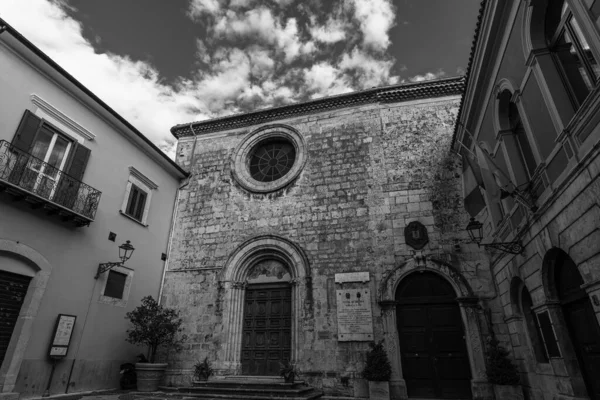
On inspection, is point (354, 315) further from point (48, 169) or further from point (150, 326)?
point (48, 169)

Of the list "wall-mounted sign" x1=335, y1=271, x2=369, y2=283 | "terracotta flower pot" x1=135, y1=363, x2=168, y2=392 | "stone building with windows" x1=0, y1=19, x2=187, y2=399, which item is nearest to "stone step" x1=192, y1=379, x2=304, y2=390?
"terracotta flower pot" x1=135, y1=363, x2=168, y2=392

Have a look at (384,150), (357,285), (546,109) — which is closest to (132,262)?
(357,285)

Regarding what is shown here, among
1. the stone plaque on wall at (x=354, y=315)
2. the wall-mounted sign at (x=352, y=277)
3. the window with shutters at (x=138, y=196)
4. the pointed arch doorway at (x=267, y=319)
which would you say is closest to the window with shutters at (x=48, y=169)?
the window with shutters at (x=138, y=196)

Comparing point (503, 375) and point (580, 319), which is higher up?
point (580, 319)

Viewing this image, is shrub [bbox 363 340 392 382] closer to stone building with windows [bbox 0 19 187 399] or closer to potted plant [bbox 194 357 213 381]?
potted plant [bbox 194 357 213 381]

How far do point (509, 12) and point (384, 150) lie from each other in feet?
16.8

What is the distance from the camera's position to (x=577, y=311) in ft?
17.4

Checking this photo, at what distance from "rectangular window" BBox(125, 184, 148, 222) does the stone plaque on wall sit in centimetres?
666

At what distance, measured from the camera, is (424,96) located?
→ 36.8 ft

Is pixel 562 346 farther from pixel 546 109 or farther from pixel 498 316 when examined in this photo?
pixel 546 109

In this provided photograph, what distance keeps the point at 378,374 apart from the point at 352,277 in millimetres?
2509

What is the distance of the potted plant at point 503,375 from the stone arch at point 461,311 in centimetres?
41

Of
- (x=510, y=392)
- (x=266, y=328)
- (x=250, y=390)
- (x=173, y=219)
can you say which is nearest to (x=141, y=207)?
(x=173, y=219)

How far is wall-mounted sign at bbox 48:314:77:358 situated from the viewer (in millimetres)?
7684
